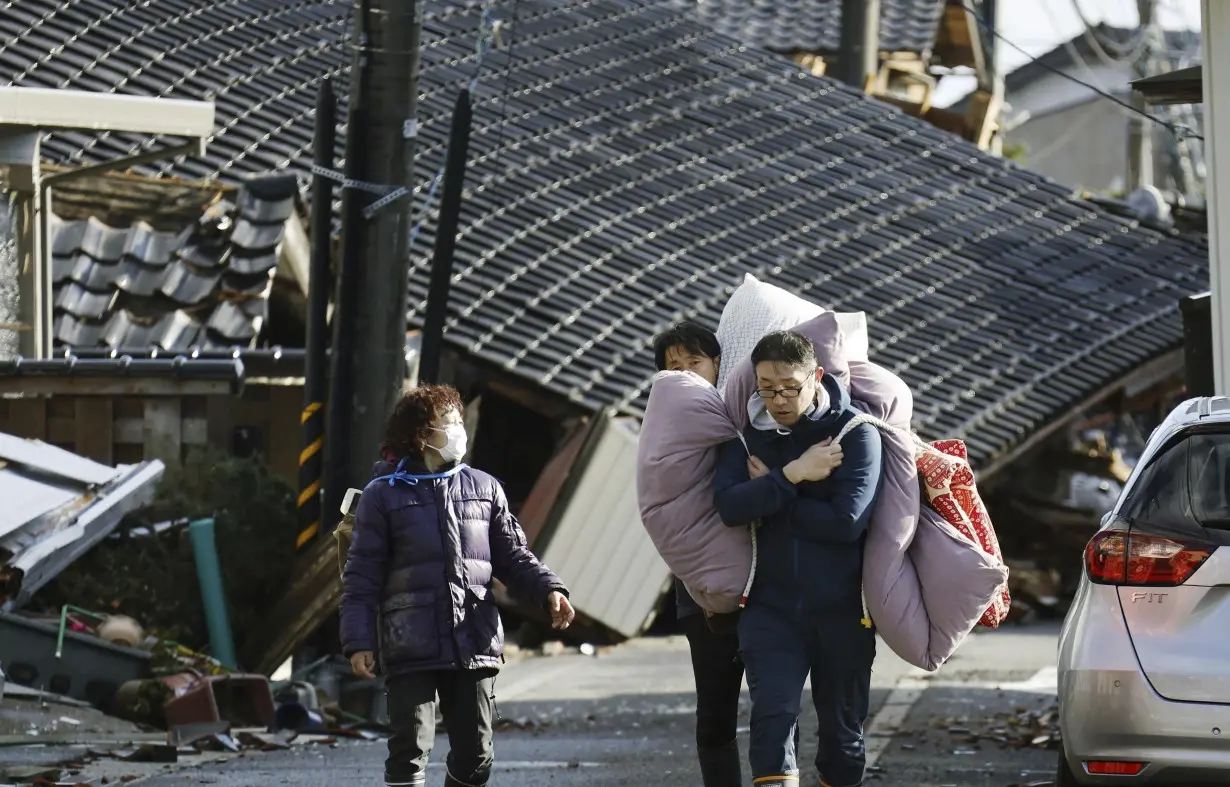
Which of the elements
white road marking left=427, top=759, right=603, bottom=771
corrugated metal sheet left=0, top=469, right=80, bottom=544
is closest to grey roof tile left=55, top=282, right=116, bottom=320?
corrugated metal sheet left=0, top=469, right=80, bottom=544

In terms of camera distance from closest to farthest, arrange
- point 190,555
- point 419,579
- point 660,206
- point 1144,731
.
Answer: point 1144,731 → point 419,579 → point 190,555 → point 660,206

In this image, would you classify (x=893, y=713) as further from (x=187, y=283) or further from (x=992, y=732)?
(x=187, y=283)

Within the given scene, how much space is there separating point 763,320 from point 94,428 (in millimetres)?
7130

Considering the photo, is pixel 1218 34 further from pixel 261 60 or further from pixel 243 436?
pixel 261 60

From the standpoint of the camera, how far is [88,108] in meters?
11.7

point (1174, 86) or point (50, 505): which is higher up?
point (1174, 86)

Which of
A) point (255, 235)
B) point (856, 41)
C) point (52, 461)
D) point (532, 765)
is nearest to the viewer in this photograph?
point (532, 765)

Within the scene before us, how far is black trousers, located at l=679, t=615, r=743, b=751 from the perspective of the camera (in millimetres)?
6227

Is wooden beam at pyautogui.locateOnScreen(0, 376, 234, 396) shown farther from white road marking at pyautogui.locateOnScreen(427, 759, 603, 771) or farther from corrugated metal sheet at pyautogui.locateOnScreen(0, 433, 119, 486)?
white road marking at pyautogui.locateOnScreen(427, 759, 603, 771)

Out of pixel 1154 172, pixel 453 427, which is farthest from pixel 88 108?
pixel 1154 172

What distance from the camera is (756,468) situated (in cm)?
578

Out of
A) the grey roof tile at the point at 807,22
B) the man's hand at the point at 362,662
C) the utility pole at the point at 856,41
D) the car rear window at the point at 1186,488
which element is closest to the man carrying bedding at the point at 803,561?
the car rear window at the point at 1186,488

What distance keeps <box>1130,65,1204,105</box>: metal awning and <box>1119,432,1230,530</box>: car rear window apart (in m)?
4.25

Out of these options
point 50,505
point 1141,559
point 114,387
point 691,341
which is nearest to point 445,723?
point 691,341
